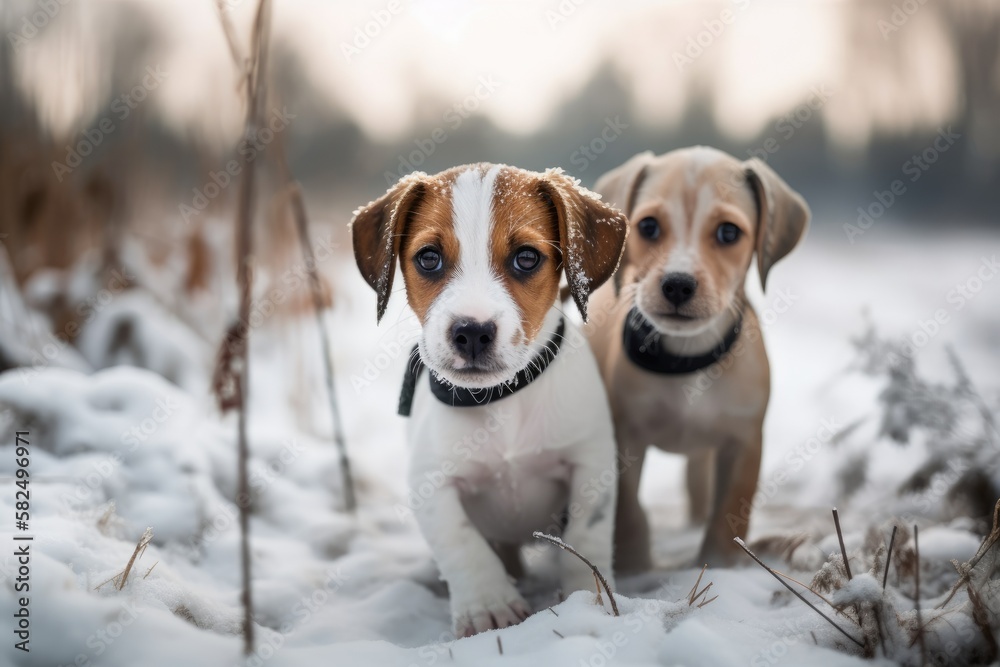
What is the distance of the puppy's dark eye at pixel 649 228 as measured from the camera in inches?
125

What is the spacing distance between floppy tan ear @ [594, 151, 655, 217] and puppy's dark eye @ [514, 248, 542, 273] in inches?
34.6

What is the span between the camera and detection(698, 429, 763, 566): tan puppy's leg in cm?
330

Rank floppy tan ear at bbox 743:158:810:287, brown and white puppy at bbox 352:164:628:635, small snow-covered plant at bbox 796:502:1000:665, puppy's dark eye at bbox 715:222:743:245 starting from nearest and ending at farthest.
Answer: small snow-covered plant at bbox 796:502:1000:665
brown and white puppy at bbox 352:164:628:635
puppy's dark eye at bbox 715:222:743:245
floppy tan ear at bbox 743:158:810:287

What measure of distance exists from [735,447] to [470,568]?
4.31 feet

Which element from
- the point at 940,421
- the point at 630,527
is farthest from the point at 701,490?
the point at 940,421

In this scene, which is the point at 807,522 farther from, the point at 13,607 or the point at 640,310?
the point at 13,607

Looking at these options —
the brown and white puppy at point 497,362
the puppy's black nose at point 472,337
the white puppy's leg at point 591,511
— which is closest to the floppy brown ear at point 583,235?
the brown and white puppy at point 497,362

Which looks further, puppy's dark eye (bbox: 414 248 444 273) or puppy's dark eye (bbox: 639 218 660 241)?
puppy's dark eye (bbox: 639 218 660 241)

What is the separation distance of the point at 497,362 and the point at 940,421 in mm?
2494

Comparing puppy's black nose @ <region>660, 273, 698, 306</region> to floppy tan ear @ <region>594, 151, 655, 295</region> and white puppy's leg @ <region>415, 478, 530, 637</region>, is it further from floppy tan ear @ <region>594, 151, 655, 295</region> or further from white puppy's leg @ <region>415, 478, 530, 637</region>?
white puppy's leg @ <region>415, 478, 530, 637</region>

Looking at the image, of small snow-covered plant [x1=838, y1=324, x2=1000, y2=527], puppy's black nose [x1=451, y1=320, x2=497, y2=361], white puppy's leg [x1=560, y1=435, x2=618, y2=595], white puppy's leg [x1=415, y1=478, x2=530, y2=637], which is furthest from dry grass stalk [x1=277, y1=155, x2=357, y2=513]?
small snow-covered plant [x1=838, y1=324, x2=1000, y2=527]

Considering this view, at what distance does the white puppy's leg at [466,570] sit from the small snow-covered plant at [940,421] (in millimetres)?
2156

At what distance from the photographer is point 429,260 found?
2.58 meters

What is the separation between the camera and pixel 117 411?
3.79 metres
